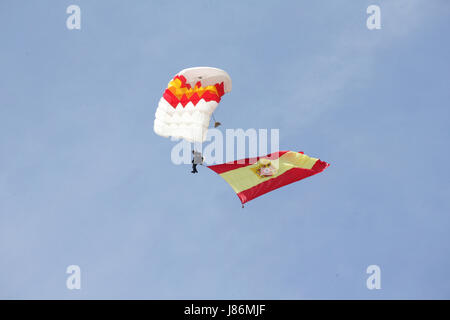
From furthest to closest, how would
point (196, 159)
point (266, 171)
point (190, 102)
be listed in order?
point (266, 171) → point (190, 102) → point (196, 159)

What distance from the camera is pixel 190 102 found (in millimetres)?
30188

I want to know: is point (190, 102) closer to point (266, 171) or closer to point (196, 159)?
point (196, 159)

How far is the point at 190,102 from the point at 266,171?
6.06 meters

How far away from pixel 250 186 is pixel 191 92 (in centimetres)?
622

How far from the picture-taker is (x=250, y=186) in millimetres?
30750

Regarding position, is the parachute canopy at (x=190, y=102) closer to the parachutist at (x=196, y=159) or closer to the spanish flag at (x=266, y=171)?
the parachutist at (x=196, y=159)

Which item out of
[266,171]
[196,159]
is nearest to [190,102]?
[196,159]

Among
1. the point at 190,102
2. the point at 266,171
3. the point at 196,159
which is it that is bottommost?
the point at 266,171

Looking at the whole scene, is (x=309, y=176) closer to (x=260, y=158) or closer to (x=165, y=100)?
(x=260, y=158)

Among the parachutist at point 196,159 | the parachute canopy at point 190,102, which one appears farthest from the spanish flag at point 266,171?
the parachute canopy at point 190,102

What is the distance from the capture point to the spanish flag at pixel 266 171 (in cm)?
3061

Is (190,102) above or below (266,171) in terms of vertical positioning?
above

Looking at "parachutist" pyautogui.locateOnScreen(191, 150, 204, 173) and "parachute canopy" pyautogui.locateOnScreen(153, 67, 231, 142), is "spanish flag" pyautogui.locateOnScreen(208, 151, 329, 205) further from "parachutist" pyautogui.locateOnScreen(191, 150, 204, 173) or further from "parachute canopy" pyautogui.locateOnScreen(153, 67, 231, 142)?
"parachute canopy" pyautogui.locateOnScreen(153, 67, 231, 142)
